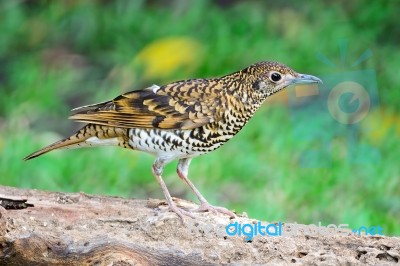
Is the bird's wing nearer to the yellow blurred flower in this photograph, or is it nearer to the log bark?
the log bark

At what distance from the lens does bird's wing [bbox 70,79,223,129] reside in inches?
233

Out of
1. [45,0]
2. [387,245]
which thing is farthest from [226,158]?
[45,0]

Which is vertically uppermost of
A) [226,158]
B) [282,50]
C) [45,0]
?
[45,0]

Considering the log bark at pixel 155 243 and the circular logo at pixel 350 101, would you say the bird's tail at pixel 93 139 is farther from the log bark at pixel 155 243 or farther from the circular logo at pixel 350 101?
the circular logo at pixel 350 101

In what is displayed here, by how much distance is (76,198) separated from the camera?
574 cm

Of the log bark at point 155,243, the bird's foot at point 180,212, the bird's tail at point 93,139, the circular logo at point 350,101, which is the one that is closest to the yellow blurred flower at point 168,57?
the circular logo at point 350,101

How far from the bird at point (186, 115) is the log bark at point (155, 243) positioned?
1.37 ft

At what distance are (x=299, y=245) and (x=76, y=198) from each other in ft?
4.72

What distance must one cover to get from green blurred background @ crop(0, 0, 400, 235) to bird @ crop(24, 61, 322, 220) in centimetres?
173

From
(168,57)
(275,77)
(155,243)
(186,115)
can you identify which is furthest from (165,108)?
(168,57)

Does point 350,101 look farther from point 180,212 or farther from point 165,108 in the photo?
point 180,212

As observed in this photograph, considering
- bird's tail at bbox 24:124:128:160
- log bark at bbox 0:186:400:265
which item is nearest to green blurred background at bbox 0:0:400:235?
bird's tail at bbox 24:124:128:160

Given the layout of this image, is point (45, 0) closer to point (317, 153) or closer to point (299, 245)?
point (317, 153)

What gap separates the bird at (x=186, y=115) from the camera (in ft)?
19.2
